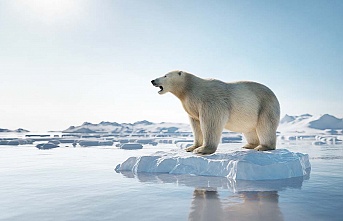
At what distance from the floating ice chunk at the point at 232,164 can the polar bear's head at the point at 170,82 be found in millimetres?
1487

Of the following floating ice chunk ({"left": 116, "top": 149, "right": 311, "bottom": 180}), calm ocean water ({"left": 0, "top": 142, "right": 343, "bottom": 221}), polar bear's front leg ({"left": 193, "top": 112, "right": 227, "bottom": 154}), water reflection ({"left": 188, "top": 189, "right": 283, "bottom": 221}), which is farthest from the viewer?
polar bear's front leg ({"left": 193, "top": 112, "right": 227, "bottom": 154})

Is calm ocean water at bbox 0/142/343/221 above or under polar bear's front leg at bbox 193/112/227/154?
under

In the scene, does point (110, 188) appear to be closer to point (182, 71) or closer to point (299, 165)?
point (182, 71)

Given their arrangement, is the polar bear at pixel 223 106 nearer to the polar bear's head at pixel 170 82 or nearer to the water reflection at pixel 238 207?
the polar bear's head at pixel 170 82

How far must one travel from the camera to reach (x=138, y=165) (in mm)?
6590

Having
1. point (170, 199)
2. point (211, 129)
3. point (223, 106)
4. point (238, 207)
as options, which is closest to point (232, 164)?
point (211, 129)

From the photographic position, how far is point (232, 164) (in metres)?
5.64

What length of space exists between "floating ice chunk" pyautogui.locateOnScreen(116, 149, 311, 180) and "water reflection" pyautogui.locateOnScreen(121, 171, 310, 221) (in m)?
0.23

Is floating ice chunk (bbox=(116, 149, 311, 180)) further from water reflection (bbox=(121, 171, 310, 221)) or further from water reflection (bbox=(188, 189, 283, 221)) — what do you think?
water reflection (bbox=(188, 189, 283, 221))

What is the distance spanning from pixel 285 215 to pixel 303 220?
8.1 inches

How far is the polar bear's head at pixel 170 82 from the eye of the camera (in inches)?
255

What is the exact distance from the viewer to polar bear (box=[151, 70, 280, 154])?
611 cm

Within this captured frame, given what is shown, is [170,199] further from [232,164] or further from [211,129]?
[211,129]

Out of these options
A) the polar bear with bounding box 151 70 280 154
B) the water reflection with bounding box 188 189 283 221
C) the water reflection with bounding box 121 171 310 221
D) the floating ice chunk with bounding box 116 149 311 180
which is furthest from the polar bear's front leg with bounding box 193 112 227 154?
the water reflection with bounding box 188 189 283 221
